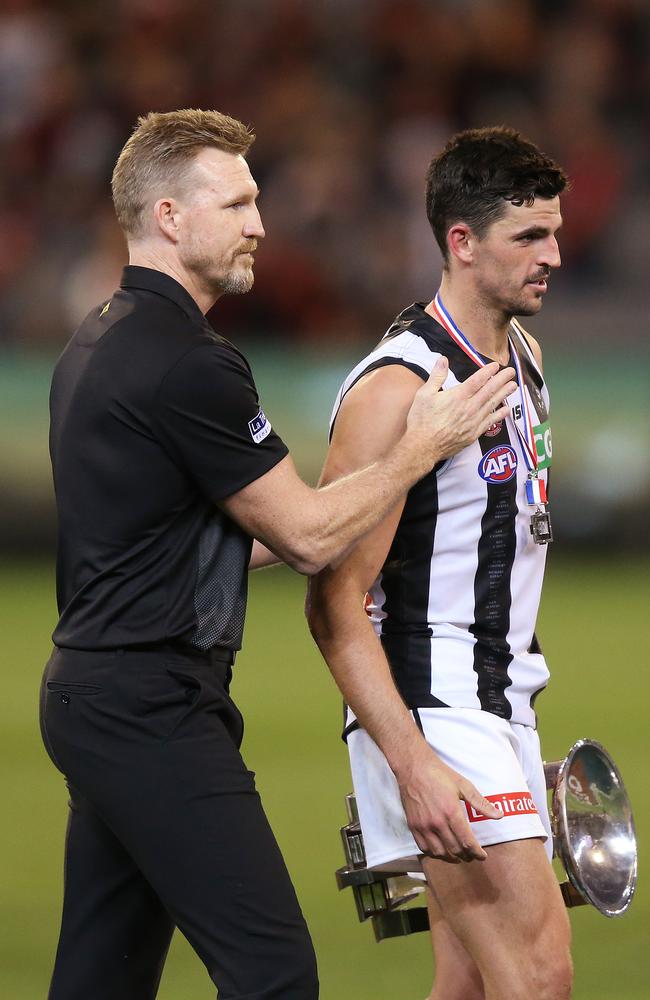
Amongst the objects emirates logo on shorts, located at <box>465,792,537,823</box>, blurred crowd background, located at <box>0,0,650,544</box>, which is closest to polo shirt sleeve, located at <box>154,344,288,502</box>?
emirates logo on shorts, located at <box>465,792,537,823</box>

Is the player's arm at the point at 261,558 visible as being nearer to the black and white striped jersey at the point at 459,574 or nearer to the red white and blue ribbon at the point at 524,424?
the black and white striped jersey at the point at 459,574

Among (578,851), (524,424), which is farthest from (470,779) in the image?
(524,424)

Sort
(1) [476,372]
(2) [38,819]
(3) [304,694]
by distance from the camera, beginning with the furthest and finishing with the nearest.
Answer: (3) [304,694] → (2) [38,819] → (1) [476,372]

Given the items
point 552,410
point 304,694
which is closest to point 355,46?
point 552,410

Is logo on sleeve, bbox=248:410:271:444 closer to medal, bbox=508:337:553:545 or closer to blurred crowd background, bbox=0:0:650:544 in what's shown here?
medal, bbox=508:337:553:545

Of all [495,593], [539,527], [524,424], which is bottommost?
[495,593]

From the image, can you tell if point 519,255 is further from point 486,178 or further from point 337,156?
point 337,156

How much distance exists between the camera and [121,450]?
3.11 meters

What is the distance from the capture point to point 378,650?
339 centimetres

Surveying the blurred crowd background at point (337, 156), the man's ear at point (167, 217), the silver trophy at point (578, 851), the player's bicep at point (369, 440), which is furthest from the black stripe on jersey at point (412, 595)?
the blurred crowd background at point (337, 156)

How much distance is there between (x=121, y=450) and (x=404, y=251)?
9.87m

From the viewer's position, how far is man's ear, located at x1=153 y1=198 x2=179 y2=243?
324 centimetres

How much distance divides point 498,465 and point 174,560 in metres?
0.84

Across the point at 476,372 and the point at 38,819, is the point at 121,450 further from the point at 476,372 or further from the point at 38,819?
the point at 38,819
